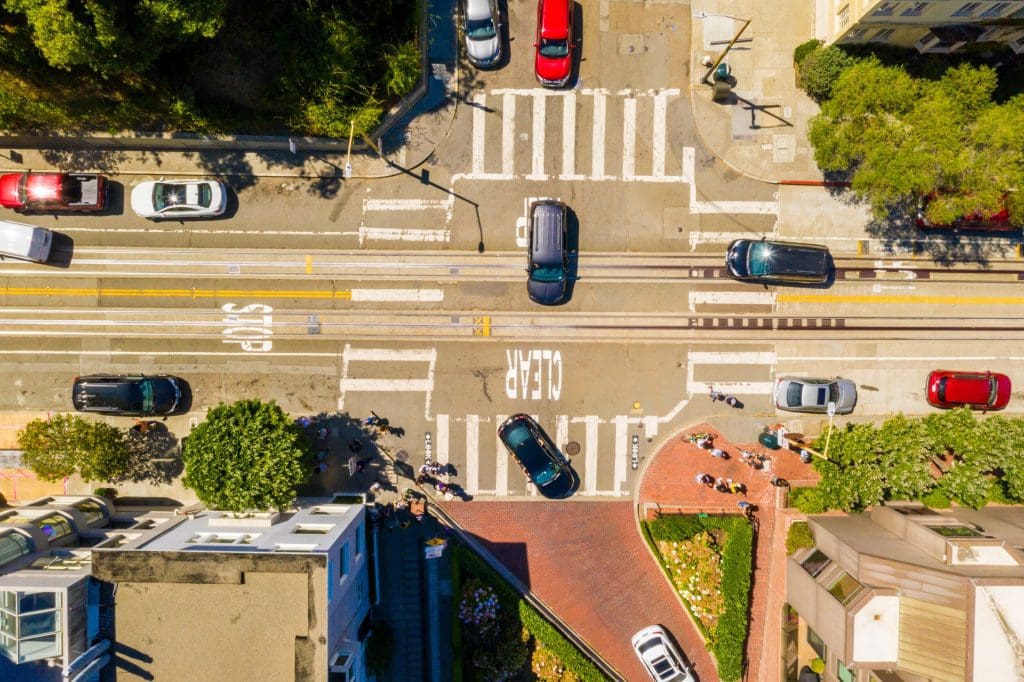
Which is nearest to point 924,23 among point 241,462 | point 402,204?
point 402,204

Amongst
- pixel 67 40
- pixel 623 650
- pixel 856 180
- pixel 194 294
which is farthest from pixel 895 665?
pixel 67 40

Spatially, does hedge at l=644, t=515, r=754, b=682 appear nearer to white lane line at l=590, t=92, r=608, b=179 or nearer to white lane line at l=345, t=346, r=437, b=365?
white lane line at l=345, t=346, r=437, b=365

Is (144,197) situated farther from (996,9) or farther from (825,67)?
(996,9)

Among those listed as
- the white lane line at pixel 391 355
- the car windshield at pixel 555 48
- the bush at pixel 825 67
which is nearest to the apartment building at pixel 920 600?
the bush at pixel 825 67

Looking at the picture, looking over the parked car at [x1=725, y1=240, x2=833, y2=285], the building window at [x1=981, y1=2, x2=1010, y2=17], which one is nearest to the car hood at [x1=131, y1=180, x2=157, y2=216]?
the parked car at [x1=725, y1=240, x2=833, y2=285]

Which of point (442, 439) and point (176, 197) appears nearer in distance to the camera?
point (176, 197)

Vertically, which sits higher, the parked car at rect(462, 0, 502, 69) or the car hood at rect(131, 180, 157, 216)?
the parked car at rect(462, 0, 502, 69)

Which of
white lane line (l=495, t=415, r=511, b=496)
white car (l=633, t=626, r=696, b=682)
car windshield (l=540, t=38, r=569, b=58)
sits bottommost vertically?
white car (l=633, t=626, r=696, b=682)
